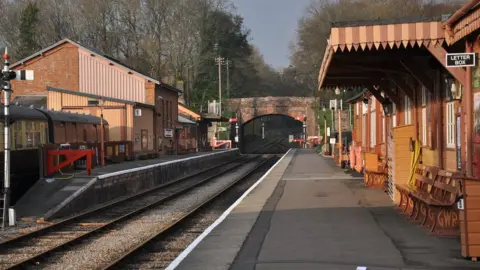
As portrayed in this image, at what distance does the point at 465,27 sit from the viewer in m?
9.00

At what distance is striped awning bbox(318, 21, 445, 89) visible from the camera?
10023 millimetres

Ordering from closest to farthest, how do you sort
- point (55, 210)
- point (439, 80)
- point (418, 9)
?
point (439, 80), point (55, 210), point (418, 9)

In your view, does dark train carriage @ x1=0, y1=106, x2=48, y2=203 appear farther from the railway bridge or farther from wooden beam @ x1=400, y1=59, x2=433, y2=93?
the railway bridge

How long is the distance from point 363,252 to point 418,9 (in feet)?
146

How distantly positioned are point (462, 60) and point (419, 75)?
3.22m

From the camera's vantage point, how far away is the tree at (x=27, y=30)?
65375 millimetres

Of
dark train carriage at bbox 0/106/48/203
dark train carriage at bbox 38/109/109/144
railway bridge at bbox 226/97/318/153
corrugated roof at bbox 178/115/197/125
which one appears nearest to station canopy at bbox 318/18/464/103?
dark train carriage at bbox 0/106/48/203

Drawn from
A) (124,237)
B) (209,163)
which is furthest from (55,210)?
(209,163)

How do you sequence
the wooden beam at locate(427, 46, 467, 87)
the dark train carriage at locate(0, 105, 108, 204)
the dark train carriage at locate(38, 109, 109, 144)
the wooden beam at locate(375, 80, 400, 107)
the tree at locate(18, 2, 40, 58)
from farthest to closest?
1. the tree at locate(18, 2, 40, 58)
2. the dark train carriage at locate(38, 109, 109, 144)
3. the dark train carriage at locate(0, 105, 108, 204)
4. the wooden beam at locate(375, 80, 400, 107)
5. the wooden beam at locate(427, 46, 467, 87)

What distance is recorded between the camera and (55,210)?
1588 cm

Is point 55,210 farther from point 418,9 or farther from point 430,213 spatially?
point 418,9

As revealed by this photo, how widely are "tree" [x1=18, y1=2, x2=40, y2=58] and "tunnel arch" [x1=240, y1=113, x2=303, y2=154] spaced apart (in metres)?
27.1

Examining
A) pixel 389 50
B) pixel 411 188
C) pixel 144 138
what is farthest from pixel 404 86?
pixel 144 138

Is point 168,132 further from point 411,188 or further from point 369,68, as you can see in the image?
point 411,188
